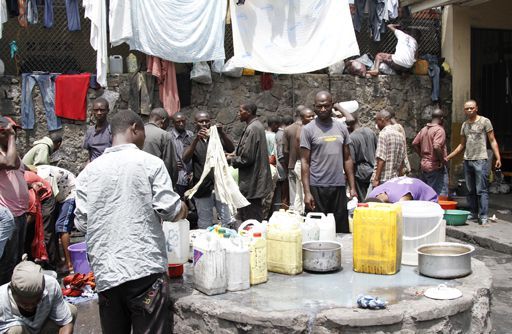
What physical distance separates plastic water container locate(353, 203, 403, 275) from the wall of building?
7855 millimetres

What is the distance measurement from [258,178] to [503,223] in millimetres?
4177

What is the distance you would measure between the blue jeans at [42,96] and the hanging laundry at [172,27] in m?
1.21

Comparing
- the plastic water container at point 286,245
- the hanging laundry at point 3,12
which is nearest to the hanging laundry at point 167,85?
the hanging laundry at point 3,12

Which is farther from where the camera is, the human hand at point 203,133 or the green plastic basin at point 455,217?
the green plastic basin at point 455,217

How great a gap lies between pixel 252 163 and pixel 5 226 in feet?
9.34

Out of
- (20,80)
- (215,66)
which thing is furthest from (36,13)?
(215,66)

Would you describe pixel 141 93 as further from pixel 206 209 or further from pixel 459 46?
pixel 459 46

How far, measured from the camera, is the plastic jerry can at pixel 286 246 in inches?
159

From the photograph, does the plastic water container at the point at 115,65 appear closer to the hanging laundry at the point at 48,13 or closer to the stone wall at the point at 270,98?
the stone wall at the point at 270,98

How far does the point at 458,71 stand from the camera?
11484 mm

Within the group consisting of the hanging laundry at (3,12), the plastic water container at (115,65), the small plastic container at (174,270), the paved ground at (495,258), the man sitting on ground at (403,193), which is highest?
the hanging laundry at (3,12)

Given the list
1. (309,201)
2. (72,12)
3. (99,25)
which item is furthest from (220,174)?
(72,12)

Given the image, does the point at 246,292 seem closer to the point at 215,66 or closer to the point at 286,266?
the point at 286,266

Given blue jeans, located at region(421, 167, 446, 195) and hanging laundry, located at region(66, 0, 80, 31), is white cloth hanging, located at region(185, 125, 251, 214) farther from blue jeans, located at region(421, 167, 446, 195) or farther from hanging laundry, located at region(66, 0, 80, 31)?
hanging laundry, located at region(66, 0, 80, 31)
